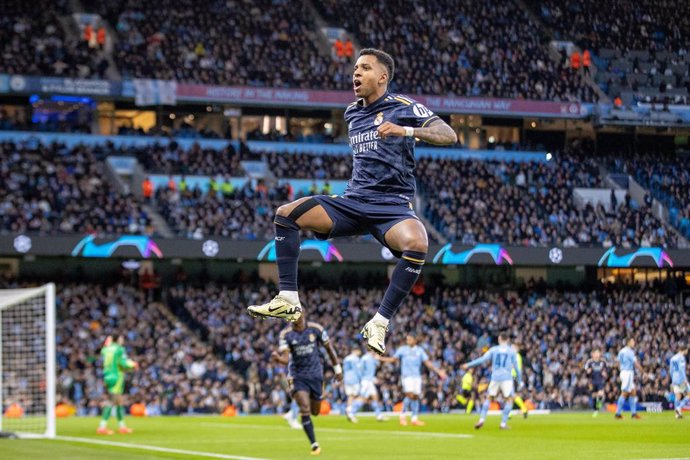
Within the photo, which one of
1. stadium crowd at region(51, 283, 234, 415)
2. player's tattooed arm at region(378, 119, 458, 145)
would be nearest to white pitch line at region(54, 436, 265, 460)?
player's tattooed arm at region(378, 119, 458, 145)

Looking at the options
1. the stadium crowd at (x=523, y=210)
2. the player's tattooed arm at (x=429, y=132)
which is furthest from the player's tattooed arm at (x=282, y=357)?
the stadium crowd at (x=523, y=210)

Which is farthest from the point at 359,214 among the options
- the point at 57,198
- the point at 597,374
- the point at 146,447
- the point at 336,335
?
the point at 57,198

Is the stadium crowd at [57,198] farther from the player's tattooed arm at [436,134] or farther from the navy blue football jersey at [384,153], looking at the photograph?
the player's tattooed arm at [436,134]

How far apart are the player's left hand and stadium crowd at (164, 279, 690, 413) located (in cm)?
3231

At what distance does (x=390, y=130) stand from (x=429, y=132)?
39 cm

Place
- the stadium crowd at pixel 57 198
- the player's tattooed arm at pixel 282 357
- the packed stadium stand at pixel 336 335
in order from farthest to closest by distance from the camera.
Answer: the stadium crowd at pixel 57 198
the packed stadium stand at pixel 336 335
the player's tattooed arm at pixel 282 357

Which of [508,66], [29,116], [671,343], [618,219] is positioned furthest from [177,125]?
[671,343]

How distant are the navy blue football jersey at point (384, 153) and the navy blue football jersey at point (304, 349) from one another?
1283cm

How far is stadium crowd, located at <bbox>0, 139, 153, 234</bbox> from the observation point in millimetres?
43656

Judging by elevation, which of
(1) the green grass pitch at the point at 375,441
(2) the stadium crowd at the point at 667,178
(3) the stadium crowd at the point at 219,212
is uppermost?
(2) the stadium crowd at the point at 667,178

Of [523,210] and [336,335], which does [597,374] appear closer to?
[336,335]

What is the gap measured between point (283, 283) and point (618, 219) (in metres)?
46.4

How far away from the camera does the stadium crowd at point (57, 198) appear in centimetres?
4366

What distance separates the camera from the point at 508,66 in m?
60.9
